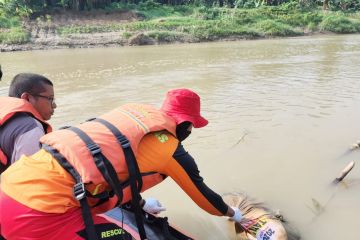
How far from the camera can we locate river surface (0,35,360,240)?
397 centimetres

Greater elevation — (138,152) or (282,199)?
(138,152)

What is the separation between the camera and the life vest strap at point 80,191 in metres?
1.95

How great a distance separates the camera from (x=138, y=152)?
2.15m

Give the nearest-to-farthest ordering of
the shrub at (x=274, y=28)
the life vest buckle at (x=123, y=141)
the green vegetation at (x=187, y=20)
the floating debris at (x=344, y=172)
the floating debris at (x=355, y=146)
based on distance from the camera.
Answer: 1. the life vest buckle at (x=123, y=141)
2. the floating debris at (x=344, y=172)
3. the floating debris at (x=355, y=146)
4. the green vegetation at (x=187, y=20)
5. the shrub at (x=274, y=28)

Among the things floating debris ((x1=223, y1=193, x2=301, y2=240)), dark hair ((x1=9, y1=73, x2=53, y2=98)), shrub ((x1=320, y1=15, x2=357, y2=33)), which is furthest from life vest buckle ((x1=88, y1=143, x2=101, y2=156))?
shrub ((x1=320, y1=15, x2=357, y2=33))

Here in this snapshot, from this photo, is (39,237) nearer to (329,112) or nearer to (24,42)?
(329,112)

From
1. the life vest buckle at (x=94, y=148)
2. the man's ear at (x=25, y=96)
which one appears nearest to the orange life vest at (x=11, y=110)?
the man's ear at (x=25, y=96)

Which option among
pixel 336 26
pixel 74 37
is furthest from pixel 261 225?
pixel 336 26

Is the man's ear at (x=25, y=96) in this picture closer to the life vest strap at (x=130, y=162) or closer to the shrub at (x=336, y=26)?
the life vest strap at (x=130, y=162)

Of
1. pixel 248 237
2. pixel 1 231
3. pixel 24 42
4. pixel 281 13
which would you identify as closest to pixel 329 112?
pixel 248 237

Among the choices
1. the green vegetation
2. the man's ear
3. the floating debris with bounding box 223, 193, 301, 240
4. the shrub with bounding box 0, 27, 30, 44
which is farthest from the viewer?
the green vegetation

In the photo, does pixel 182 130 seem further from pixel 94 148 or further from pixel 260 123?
pixel 260 123

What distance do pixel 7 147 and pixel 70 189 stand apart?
72 centimetres

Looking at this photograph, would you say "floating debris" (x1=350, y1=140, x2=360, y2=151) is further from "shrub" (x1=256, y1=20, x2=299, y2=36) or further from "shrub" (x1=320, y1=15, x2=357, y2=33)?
"shrub" (x1=320, y1=15, x2=357, y2=33)
